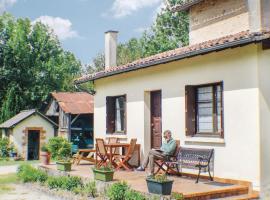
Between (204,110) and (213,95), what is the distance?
57 cm

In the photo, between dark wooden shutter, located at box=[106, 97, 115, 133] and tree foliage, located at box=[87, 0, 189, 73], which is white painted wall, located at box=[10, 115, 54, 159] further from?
dark wooden shutter, located at box=[106, 97, 115, 133]

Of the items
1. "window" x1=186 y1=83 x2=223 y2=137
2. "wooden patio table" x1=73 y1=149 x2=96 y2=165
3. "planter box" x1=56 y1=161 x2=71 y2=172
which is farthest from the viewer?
"wooden patio table" x1=73 y1=149 x2=96 y2=165

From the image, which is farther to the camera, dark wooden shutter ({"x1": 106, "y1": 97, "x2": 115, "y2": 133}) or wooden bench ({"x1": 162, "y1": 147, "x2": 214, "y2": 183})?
dark wooden shutter ({"x1": 106, "y1": 97, "x2": 115, "y2": 133})

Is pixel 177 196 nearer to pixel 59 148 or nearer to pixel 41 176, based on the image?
pixel 41 176

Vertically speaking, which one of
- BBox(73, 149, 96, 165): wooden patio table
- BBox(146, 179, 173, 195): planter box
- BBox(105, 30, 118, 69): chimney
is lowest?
BBox(146, 179, 173, 195): planter box

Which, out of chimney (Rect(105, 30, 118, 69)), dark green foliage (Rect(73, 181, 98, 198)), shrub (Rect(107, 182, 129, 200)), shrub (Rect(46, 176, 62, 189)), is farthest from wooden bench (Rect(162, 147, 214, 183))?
chimney (Rect(105, 30, 118, 69))

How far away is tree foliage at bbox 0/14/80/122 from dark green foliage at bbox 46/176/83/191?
73.8 ft

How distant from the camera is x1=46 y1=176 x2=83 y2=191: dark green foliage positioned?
39.0ft

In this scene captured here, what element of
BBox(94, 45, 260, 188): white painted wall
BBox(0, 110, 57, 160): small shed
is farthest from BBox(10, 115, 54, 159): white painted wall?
BBox(94, 45, 260, 188): white painted wall

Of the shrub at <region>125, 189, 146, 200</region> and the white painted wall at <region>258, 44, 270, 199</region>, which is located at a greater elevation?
the white painted wall at <region>258, 44, 270, 199</region>

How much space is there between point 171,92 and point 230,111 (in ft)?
8.40

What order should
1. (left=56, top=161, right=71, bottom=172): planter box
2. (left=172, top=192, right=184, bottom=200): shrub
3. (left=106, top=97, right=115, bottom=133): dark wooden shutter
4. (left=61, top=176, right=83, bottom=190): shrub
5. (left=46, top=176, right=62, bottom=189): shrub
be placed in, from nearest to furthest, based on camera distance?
(left=172, top=192, right=184, bottom=200): shrub
(left=61, top=176, right=83, bottom=190): shrub
(left=46, top=176, right=62, bottom=189): shrub
(left=56, top=161, right=71, bottom=172): planter box
(left=106, top=97, right=115, bottom=133): dark wooden shutter

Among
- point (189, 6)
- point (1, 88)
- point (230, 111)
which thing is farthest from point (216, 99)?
point (1, 88)

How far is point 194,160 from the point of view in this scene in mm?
11055
